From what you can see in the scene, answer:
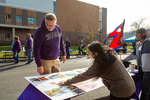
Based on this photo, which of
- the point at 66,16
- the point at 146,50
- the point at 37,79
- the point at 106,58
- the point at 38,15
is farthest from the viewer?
the point at 66,16

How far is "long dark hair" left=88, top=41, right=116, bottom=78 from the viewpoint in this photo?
1.68 m

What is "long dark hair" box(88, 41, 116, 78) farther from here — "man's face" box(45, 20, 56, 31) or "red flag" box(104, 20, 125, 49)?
"red flag" box(104, 20, 125, 49)

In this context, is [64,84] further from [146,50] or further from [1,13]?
[1,13]

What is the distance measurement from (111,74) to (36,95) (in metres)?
1.16

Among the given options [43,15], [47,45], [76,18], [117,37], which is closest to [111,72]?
[47,45]

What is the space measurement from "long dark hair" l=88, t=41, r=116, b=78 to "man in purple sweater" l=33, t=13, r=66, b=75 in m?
1.08

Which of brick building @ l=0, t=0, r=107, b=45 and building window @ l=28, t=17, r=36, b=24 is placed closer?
brick building @ l=0, t=0, r=107, b=45

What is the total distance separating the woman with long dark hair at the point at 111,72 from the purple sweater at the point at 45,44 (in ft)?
3.56

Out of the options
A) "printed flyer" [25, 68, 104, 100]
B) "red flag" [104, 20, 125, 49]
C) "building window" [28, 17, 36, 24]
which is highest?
"building window" [28, 17, 36, 24]

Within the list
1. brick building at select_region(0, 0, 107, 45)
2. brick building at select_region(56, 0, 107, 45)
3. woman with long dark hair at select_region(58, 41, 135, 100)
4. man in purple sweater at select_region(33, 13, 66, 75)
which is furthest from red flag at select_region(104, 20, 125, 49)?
brick building at select_region(56, 0, 107, 45)

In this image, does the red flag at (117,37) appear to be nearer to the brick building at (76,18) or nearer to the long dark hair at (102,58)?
the long dark hair at (102,58)

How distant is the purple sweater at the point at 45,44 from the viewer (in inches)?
96.1

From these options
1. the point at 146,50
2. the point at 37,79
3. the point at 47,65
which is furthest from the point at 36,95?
the point at 146,50

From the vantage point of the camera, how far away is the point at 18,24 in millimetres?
31438
